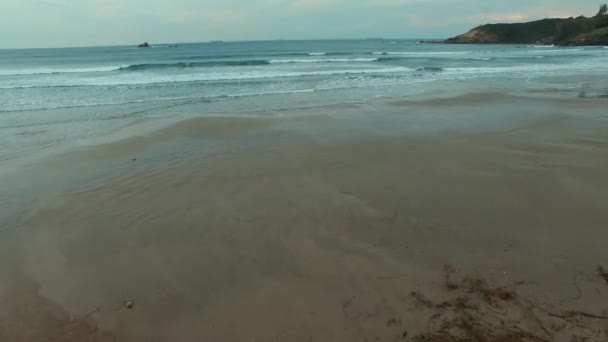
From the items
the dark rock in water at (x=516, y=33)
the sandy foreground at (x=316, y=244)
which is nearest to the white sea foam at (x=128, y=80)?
the sandy foreground at (x=316, y=244)

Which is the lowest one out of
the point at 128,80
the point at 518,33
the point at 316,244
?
the point at 316,244

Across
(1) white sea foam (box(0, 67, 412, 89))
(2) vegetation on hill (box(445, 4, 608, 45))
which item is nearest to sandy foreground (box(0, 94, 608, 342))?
(1) white sea foam (box(0, 67, 412, 89))

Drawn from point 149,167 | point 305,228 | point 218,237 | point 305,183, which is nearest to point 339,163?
point 305,183

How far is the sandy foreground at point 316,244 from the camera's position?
3566 mm

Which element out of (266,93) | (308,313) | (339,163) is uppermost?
(266,93)

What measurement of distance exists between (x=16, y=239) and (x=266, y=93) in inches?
575

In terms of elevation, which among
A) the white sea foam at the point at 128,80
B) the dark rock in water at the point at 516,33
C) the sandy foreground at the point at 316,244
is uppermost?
the dark rock in water at the point at 516,33

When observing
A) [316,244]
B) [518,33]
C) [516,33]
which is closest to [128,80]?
[316,244]

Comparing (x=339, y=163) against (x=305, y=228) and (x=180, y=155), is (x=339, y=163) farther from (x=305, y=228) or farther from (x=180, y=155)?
(x=180, y=155)

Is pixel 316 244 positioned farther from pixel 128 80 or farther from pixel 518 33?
pixel 518 33

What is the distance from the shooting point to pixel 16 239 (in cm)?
526

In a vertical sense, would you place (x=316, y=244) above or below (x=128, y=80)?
below

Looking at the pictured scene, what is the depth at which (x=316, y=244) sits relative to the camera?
4941 millimetres

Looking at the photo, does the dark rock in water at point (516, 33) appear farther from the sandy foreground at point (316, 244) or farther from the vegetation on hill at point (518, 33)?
the sandy foreground at point (316, 244)
